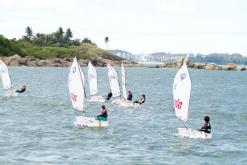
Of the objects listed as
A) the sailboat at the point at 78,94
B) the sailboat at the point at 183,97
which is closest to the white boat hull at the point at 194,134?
the sailboat at the point at 183,97

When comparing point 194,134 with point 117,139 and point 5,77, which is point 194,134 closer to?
point 117,139

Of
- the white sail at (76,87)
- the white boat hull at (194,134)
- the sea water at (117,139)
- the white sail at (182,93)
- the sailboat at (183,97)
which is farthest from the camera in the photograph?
the white sail at (76,87)

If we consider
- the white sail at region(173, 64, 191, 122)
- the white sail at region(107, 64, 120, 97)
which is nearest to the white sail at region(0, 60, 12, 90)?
the white sail at region(107, 64, 120, 97)

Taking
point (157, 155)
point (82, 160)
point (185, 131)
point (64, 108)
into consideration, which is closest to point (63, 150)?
point (82, 160)

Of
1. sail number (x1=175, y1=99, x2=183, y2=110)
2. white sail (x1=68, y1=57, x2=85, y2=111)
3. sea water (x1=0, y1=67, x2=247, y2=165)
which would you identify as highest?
white sail (x1=68, y1=57, x2=85, y2=111)

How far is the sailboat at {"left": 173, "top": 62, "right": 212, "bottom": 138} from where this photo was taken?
4538cm

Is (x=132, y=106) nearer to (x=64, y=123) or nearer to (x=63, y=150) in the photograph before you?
(x=64, y=123)

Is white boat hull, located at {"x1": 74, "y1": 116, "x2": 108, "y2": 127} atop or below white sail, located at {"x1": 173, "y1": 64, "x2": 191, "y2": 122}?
below

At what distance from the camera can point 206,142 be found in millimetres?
44281

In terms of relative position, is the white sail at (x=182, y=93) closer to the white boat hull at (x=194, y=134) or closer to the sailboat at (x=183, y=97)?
the sailboat at (x=183, y=97)

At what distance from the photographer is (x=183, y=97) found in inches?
1839

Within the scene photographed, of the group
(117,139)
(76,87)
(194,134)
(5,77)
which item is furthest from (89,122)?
(5,77)

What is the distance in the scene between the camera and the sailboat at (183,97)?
45.4 metres

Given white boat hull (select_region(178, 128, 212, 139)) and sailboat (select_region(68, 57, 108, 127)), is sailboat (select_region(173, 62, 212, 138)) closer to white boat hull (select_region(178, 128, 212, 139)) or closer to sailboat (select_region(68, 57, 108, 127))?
white boat hull (select_region(178, 128, 212, 139))
